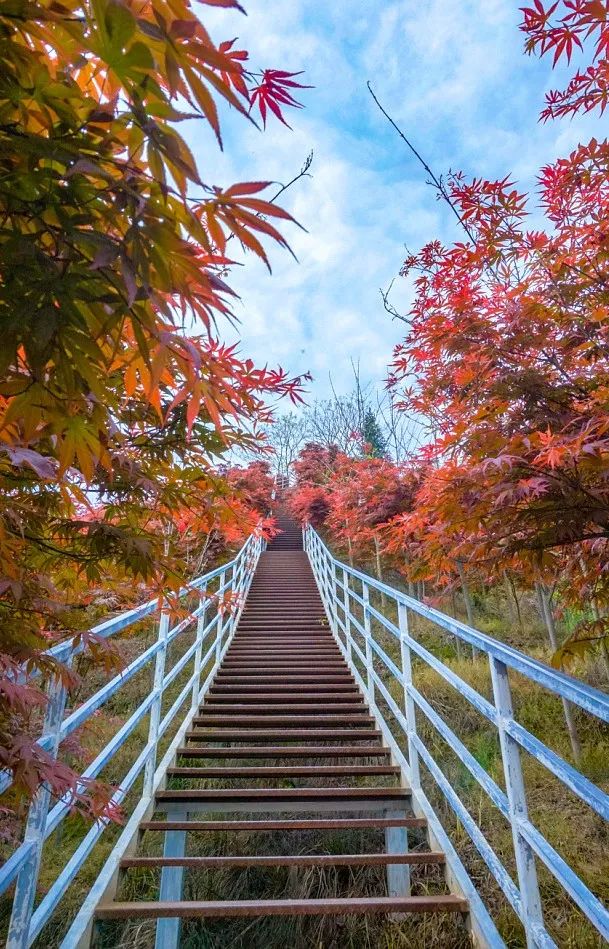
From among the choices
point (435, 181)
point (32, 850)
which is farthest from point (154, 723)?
point (435, 181)

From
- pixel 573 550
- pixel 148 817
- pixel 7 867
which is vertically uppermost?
pixel 573 550

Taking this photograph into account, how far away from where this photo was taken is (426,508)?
257 cm

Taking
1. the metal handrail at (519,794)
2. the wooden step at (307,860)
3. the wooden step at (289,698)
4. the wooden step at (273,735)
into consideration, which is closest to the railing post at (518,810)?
the metal handrail at (519,794)

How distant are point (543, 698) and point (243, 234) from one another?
624 cm

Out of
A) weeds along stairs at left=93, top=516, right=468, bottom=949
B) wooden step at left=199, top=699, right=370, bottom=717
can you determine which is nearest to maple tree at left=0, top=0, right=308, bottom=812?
weeds along stairs at left=93, top=516, right=468, bottom=949

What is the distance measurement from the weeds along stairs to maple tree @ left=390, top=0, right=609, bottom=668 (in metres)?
1.41

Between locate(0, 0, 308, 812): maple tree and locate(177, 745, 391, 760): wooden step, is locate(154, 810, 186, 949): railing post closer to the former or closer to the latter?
locate(177, 745, 391, 760): wooden step

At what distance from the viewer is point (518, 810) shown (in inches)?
59.6

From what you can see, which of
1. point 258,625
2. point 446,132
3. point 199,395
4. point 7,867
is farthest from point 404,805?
point 258,625

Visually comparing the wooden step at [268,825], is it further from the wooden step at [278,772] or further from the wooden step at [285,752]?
the wooden step at [285,752]

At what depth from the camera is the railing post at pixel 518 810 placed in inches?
55.9

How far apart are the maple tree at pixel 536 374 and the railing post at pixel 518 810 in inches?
21.8

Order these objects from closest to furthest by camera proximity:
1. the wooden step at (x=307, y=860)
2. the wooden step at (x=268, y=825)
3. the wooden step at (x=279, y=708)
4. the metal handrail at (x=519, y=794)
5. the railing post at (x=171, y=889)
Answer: the metal handrail at (x=519, y=794), the wooden step at (x=307, y=860), the wooden step at (x=268, y=825), the railing post at (x=171, y=889), the wooden step at (x=279, y=708)

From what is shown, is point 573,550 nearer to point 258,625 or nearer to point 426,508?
point 426,508
